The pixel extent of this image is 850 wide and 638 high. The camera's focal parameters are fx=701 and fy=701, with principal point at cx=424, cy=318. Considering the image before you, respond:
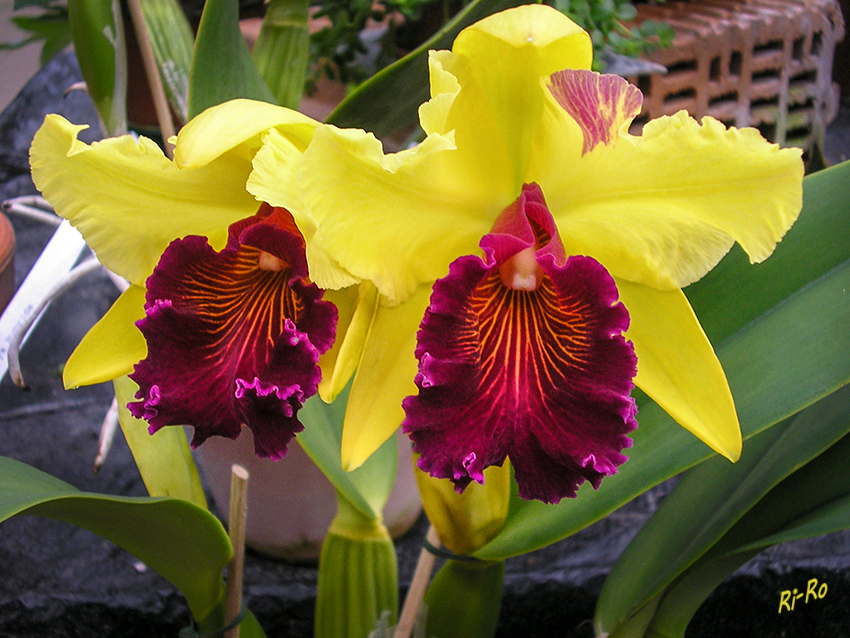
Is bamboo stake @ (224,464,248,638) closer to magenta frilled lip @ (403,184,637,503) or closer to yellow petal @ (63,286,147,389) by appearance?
yellow petal @ (63,286,147,389)

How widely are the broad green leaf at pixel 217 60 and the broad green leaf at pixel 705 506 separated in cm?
60

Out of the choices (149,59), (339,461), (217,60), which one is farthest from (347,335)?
(149,59)

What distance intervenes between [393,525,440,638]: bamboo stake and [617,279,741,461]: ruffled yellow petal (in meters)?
0.26

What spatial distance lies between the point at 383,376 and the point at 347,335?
5 centimetres

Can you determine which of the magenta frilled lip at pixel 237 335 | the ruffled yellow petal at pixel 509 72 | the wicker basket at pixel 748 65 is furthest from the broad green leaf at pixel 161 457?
the wicker basket at pixel 748 65

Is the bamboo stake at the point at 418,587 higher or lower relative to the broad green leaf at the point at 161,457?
lower

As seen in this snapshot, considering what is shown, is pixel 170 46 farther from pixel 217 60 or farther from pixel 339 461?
pixel 339 461

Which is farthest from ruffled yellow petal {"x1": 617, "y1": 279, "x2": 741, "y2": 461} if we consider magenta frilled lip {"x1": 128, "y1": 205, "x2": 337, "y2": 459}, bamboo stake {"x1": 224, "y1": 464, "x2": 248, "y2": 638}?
bamboo stake {"x1": 224, "y1": 464, "x2": 248, "y2": 638}

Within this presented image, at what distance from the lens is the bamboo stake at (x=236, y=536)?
0.60m

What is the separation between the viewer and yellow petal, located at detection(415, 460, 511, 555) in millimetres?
542

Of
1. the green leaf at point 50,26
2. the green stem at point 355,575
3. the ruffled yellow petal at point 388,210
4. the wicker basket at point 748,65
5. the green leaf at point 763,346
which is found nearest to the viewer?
the ruffled yellow petal at point 388,210

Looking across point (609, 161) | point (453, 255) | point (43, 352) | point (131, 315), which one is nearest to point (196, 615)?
point (131, 315)

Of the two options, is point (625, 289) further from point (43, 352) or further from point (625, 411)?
point (43, 352)

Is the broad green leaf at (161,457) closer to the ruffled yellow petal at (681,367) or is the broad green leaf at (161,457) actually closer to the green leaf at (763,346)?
the green leaf at (763,346)
